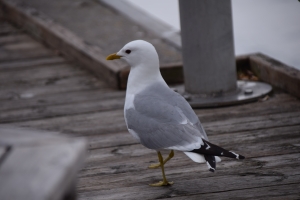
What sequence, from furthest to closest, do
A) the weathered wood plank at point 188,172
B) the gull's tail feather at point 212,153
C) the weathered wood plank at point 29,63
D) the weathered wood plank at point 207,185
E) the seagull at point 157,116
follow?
1. the weathered wood plank at point 29,63
2. the weathered wood plank at point 188,172
3. the weathered wood plank at point 207,185
4. the seagull at point 157,116
5. the gull's tail feather at point 212,153

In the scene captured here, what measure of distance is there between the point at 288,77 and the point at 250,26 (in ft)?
8.35

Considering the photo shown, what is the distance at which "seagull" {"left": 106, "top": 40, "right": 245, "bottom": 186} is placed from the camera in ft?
6.54

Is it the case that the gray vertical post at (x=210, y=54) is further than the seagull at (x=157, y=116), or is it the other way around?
the gray vertical post at (x=210, y=54)

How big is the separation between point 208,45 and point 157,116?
1.16 m

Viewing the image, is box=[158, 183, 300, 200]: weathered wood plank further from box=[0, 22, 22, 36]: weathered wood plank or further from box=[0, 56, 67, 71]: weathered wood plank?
box=[0, 22, 22, 36]: weathered wood plank

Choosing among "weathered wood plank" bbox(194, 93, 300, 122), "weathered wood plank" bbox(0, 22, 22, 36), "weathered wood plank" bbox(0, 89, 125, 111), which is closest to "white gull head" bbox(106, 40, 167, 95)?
"weathered wood plank" bbox(194, 93, 300, 122)

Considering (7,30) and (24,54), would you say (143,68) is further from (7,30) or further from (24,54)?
(7,30)

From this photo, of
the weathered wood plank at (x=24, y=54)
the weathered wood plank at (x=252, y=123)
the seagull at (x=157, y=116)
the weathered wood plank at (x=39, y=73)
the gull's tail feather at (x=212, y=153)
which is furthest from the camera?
the weathered wood plank at (x=24, y=54)

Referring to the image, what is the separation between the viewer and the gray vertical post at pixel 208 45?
3.21m

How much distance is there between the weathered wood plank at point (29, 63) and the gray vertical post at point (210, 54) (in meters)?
1.66

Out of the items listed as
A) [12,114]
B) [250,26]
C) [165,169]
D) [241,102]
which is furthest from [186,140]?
[250,26]

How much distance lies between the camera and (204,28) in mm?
3221

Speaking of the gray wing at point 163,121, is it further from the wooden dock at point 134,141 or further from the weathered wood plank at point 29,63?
the weathered wood plank at point 29,63

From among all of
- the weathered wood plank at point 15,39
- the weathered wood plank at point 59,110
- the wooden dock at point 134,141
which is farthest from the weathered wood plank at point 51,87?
the weathered wood plank at point 15,39
